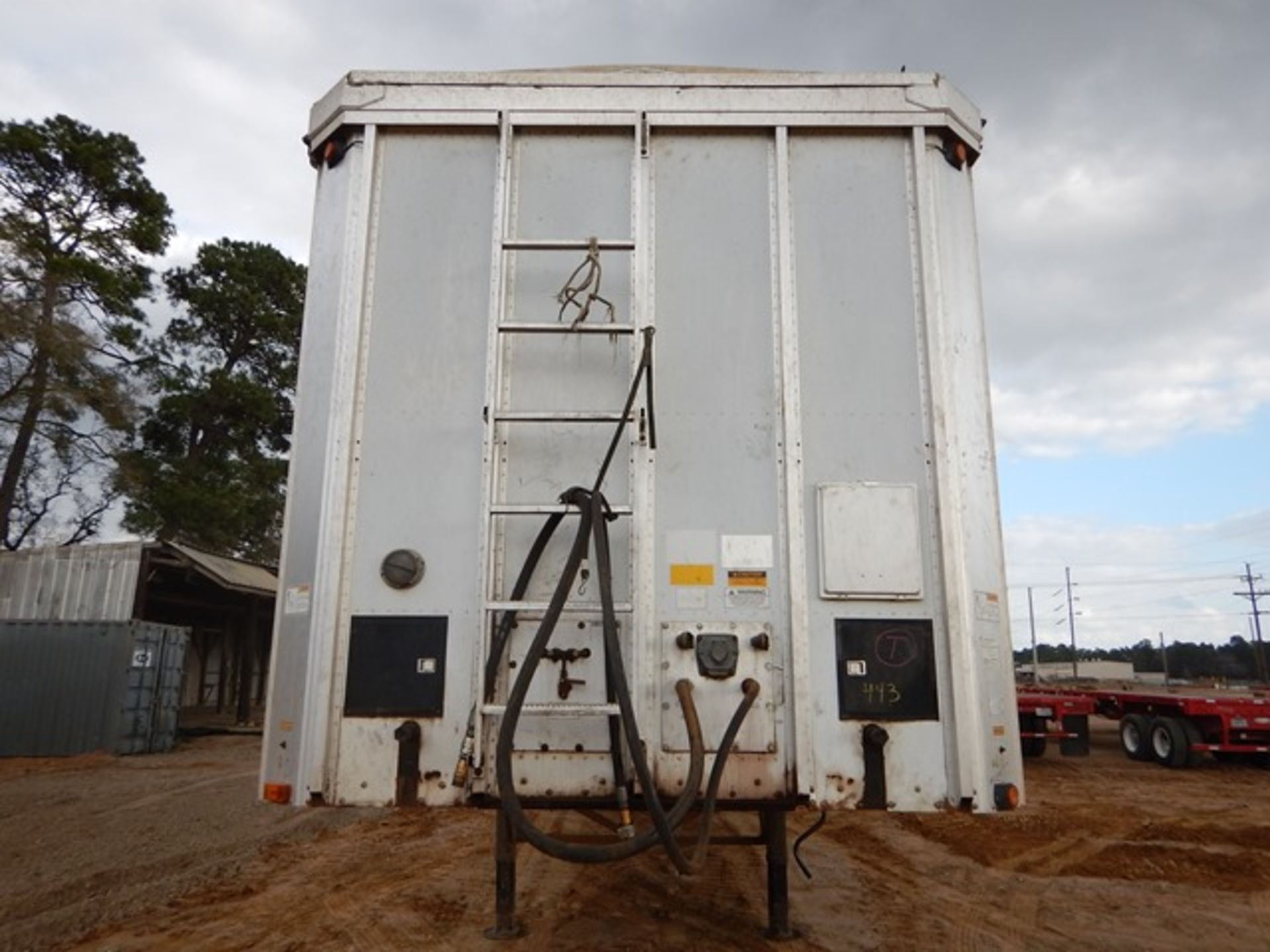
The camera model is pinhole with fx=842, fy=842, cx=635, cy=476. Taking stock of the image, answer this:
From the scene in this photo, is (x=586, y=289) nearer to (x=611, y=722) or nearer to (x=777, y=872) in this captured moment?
(x=611, y=722)

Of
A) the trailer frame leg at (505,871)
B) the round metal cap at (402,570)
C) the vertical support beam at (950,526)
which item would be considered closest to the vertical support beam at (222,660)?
the trailer frame leg at (505,871)

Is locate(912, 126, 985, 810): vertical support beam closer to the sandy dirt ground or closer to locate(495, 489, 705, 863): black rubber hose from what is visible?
locate(495, 489, 705, 863): black rubber hose

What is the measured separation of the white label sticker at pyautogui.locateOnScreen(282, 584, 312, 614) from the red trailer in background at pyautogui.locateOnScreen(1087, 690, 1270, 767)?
47.1 ft

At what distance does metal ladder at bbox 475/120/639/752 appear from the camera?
3072 millimetres

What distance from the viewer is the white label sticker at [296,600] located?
3.20m

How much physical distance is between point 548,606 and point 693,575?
1.85 feet

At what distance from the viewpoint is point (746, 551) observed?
3230 mm

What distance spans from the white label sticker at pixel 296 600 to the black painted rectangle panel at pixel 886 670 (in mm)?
2004

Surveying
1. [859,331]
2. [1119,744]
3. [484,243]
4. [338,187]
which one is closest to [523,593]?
[484,243]

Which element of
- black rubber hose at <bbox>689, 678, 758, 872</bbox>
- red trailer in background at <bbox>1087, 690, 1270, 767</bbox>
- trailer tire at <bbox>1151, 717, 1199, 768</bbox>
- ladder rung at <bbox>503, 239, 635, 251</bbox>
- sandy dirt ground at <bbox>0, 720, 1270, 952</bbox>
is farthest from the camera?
trailer tire at <bbox>1151, 717, 1199, 768</bbox>

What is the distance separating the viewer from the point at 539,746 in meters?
3.11

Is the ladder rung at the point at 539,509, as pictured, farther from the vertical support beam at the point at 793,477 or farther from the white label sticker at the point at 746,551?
the vertical support beam at the point at 793,477

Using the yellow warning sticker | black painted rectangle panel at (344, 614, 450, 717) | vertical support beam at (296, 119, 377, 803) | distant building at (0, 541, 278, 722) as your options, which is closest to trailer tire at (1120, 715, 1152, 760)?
the yellow warning sticker

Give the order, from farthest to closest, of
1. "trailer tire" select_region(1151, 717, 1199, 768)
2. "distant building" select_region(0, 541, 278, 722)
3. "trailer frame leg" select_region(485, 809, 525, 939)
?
"distant building" select_region(0, 541, 278, 722) < "trailer tire" select_region(1151, 717, 1199, 768) < "trailer frame leg" select_region(485, 809, 525, 939)
